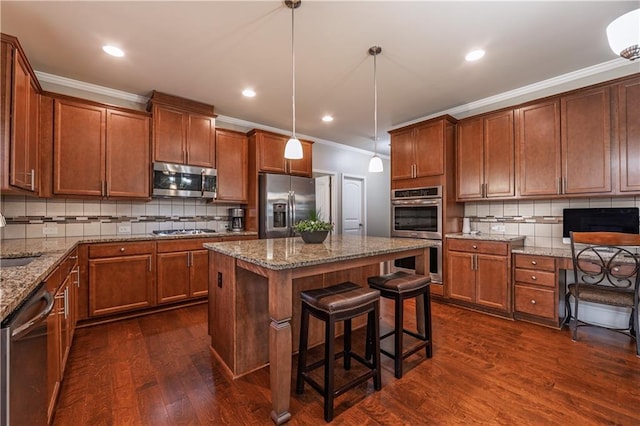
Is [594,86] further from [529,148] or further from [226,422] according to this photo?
[226,422]

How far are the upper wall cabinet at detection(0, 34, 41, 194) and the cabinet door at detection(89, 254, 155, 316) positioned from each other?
0.95m

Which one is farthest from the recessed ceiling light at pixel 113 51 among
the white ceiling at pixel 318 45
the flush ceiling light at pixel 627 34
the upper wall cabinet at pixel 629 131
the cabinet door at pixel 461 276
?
the upper wall cabinet at pixel 629 131

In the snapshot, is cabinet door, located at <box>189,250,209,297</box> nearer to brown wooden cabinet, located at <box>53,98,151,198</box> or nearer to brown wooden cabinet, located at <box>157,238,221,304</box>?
brown wooden cabinet, located at <box>157,238,221,304</box>

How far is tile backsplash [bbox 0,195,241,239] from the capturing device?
295 cm

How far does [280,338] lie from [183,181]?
279cm

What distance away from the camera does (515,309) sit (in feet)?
10.1

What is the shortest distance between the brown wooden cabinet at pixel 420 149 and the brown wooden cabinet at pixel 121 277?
3434 millimetres

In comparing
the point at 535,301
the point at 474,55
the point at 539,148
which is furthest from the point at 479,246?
the point at 474,55

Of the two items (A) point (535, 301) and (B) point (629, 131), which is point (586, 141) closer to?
(B) point (629, 131)

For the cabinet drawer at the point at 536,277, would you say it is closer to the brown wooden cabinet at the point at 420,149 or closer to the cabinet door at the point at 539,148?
the cabinet door at the point at 539,148

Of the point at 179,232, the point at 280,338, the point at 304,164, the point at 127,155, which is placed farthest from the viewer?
the point at 304,164

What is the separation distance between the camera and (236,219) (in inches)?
169

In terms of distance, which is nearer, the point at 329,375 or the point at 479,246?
the point at 329,375

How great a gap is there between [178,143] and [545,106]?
14.1ft
